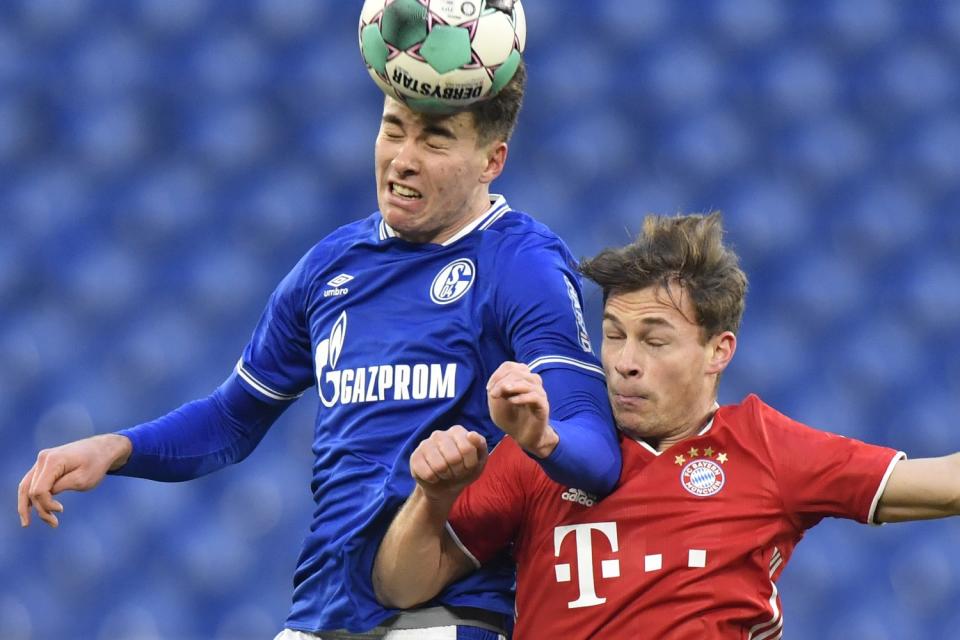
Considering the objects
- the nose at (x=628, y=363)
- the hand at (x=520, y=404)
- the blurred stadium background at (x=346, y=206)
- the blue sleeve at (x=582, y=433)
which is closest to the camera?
the hand at (x=520, y=404)

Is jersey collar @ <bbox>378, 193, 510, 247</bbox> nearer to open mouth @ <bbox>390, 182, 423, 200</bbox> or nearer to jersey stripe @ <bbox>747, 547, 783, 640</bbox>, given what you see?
open mouth @ <bbox>390, 182, 423, 200</bbox>

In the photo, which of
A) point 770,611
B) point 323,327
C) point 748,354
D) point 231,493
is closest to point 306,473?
point 231,493

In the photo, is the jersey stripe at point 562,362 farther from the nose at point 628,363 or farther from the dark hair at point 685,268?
the dark hair at point 685,268

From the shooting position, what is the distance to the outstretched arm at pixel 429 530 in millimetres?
2045

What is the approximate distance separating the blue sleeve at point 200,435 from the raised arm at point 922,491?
1121 mm

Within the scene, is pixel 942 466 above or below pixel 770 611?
above

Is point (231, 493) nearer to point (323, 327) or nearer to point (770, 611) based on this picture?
point (323, 327)

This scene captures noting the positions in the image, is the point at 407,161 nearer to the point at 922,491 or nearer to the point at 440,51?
the point at 440,51

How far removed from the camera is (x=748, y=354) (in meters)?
5.05

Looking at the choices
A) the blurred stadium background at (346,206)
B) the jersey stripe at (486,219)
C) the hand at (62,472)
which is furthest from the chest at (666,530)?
the blurred stadium background at (346,206)

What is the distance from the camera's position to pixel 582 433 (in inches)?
86.1

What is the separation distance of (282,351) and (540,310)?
1.91 feet

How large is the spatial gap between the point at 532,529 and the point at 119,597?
2698mm

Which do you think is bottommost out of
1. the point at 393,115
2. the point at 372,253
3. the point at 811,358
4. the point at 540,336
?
the point at 540,336
